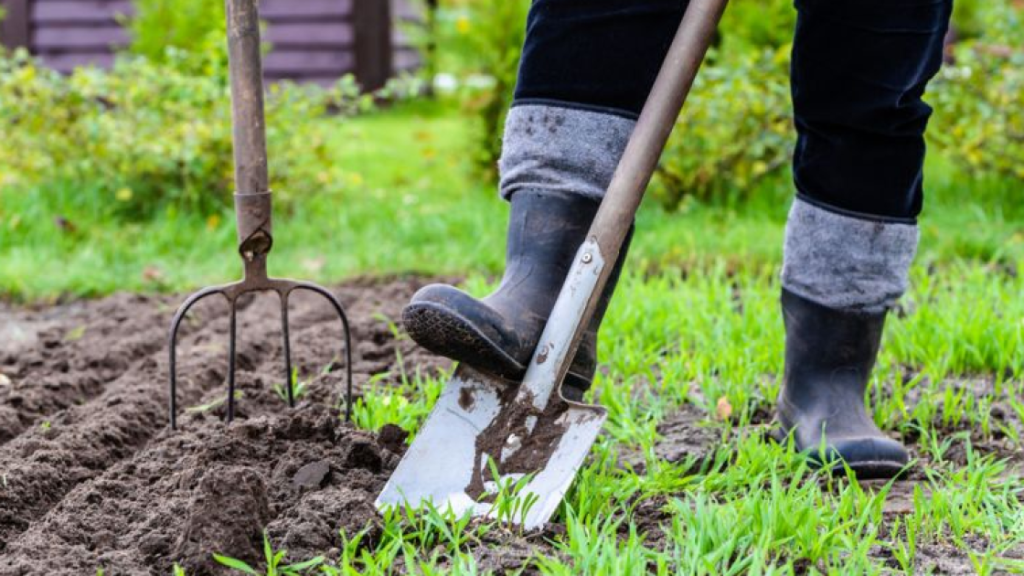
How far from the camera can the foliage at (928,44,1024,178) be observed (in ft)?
15.0

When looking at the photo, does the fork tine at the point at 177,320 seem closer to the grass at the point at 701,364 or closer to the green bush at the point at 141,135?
the grass at the point at 701,364

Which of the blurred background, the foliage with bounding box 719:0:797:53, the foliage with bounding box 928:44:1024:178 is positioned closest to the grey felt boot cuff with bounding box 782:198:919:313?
the blurred background

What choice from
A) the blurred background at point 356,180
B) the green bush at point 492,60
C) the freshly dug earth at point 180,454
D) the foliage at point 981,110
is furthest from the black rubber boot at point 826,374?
the green bush at point 492,60

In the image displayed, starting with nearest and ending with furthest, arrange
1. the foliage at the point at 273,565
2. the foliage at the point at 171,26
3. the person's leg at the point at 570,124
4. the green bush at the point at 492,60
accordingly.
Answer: the foliage at the point at 273,565 → the person's leg at the point at 570,124 → the green bush at the point at 492,60 → the foliage at the point at 171,26

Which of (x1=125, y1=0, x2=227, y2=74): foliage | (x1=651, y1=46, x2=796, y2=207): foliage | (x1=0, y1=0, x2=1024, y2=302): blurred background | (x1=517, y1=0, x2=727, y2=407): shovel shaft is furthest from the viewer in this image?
(x1=125, y1=0, x2=227, y2=74): foliage

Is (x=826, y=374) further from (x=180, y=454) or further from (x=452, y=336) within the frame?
(x=180, y=454)

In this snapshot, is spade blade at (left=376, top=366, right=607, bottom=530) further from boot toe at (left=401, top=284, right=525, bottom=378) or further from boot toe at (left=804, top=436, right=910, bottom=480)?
boot toe at (left=804, top=436, right=910, bottom=480)

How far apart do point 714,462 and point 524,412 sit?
45 centimetres

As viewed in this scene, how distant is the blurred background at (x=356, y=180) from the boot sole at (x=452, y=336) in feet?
6.60

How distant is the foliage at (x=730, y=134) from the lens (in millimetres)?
4547

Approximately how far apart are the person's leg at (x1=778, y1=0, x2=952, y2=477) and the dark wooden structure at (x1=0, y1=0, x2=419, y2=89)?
7394 millimetres

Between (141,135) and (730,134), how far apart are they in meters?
2.39

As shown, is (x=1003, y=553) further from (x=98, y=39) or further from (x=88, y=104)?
(x=98, y=39)

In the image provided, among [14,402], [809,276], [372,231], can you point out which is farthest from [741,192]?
[14,402]
